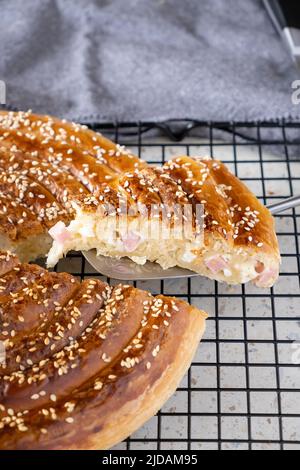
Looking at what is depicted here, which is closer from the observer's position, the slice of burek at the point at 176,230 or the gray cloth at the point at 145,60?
the slice of burek at the point at 176,230

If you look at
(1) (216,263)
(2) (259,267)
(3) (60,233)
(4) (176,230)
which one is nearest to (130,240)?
(4) (176,230)

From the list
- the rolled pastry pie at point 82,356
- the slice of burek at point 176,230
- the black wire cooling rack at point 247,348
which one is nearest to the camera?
the rolled pastry pie at point 82,356

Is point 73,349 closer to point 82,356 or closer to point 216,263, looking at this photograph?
point 82,356

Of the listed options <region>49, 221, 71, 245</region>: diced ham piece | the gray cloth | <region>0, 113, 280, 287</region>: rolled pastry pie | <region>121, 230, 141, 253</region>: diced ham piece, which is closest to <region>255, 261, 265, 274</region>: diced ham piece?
<region>0, 113, 280, 287</region>: rolled pastry pie

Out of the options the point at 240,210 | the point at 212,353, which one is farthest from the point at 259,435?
the point at 240,210

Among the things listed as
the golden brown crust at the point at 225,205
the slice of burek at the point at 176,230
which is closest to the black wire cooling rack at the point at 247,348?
the slice of burek at the point at 176,230

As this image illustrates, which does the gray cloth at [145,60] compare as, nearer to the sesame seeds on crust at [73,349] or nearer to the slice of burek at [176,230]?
the slice of burek at [176,230]

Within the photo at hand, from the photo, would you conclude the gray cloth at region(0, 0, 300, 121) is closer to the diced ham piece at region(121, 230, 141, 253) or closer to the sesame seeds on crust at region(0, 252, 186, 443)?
the diced ham piece at region(121, 230, 141, 253)

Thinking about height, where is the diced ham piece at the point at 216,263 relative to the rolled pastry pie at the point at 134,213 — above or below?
below
